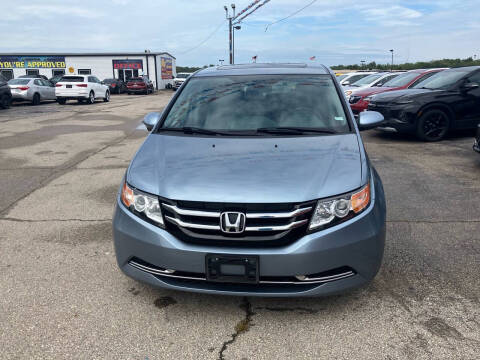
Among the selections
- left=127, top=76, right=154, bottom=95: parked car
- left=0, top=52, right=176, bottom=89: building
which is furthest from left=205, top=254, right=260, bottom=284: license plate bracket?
left=0, top=52, right=176, bottom=89: building

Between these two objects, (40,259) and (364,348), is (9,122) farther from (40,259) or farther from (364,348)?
(364,348)

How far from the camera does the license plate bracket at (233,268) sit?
235 cm

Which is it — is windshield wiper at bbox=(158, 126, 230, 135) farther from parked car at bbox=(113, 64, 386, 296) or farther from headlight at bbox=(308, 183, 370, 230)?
headlight at bbox=(308, 183, 370, 230)

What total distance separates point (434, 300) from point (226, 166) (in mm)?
1718

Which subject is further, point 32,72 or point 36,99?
point 32,72

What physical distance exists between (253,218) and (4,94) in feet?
66.0

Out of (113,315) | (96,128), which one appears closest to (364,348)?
(113,315)

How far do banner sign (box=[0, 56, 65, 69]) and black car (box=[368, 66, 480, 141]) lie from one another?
45.5 m

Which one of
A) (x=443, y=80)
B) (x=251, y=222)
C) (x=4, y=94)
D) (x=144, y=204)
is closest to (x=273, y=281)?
(x=251, y=222)

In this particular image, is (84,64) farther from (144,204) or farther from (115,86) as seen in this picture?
(144,204)

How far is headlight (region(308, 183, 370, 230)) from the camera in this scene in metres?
2.42

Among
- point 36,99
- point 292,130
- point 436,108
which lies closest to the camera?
point 292,130

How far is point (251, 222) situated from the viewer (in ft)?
7.80

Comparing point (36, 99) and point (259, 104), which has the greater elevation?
point (259, 104)
